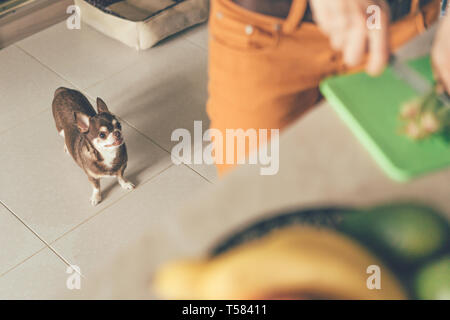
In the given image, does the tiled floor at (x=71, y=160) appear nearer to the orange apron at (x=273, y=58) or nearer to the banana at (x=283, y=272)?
the orange apron at (x=273, y=58)

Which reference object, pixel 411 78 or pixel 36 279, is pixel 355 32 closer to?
pixel 411 78

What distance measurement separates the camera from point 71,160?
204cm

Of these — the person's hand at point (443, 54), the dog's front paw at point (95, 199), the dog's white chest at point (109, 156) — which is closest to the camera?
the person's hand at point (443, 54)

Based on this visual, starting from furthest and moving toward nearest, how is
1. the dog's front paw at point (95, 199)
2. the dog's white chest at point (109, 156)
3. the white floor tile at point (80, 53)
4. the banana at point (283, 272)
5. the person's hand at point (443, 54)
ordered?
the white floor tile at point (80, 53) → the dog's front paw at point (95, 199) → the dog's white chest at point (109, 156) → the person's hand at point (443, 54) → the banana at point (283, 272)

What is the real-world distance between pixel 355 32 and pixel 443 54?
179mm

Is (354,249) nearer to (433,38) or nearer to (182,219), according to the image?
(182,219)

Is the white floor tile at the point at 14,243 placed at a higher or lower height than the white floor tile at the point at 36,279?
higher

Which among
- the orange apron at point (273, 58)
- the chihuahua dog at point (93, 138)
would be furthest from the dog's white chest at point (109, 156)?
the orange apron at point (273, 58)

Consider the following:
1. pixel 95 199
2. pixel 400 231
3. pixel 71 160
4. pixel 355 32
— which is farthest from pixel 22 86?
pixel 400 231

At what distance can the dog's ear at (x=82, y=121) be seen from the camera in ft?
5.49

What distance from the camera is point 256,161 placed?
0.63 metres

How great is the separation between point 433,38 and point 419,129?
267mm

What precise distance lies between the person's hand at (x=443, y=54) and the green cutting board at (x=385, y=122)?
0.07ft
